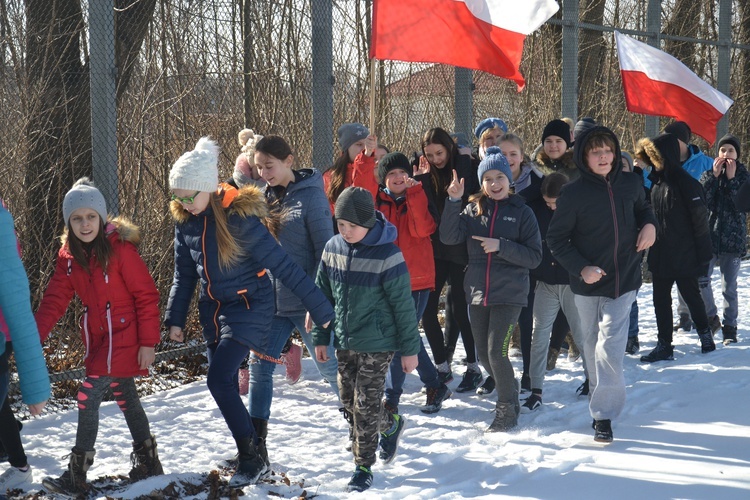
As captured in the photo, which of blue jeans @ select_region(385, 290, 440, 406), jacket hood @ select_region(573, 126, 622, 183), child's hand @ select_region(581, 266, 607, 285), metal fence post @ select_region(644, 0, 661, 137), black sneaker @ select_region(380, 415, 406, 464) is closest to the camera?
black sneaker @ select_region(380, 415, 406, 464)

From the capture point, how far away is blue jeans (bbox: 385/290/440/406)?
577cm

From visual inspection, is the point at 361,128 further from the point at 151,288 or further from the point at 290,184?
the point at 151,288

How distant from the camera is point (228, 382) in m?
4.70

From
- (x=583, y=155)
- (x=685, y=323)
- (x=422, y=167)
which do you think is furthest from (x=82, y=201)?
(x=685, y=323)

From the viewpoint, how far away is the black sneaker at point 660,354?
7641mm

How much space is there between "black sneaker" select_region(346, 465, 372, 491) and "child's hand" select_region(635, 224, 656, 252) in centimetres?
215

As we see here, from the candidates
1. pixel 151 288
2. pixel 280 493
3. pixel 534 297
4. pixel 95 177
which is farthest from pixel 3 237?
pixel 534 297

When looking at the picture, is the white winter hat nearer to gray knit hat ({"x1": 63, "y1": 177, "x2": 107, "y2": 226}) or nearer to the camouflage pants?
gray knit hat ({"x1": 63, "y1": 177, "x2": 107, "y2": 226})

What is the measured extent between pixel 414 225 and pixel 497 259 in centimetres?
63

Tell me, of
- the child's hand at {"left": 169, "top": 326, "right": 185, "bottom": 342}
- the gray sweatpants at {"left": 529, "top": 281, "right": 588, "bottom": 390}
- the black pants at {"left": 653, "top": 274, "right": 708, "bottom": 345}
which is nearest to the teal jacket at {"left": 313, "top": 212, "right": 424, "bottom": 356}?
the child's hand at {"left": 169, "top": 326, "right": 185, "bottom": 342}

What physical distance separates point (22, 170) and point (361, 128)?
8.69 feet

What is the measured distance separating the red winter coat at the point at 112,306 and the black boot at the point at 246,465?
0.68 m

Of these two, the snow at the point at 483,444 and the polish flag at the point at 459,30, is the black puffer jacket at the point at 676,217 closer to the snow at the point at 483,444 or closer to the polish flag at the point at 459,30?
the snow at the point at 483,444

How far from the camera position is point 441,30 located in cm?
729
